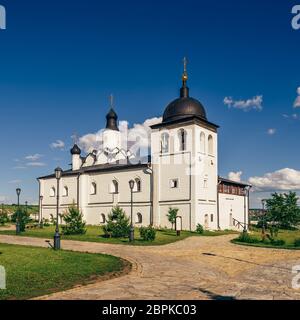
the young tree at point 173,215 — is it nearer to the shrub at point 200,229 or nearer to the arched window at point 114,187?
the shrub at point 200,229

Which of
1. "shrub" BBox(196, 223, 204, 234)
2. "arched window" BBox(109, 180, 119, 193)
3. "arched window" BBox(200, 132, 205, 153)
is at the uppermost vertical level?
"arched window" BBox(200, 132, 205, 153)

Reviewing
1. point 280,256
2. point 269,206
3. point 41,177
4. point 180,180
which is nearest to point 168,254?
point 280,256

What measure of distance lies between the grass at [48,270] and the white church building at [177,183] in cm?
2019

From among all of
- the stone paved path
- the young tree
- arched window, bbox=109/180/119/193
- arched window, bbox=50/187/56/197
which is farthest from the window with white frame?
the stone paved path

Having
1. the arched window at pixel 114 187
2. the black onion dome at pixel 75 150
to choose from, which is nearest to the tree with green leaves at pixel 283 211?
the arched window at pixel 114 187

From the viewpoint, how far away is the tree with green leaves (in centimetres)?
3972

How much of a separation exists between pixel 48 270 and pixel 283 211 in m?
34.5

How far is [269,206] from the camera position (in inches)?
1624

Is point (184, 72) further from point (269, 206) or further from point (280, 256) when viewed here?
point (280, 256)

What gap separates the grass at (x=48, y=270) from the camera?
28.3 feet

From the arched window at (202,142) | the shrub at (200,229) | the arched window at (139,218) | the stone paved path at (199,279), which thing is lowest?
the shrub at (200,229)

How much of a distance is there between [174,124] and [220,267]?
942 inches

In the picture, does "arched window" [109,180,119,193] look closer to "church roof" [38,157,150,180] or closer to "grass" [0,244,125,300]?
"church roof" [38,157,150,180]

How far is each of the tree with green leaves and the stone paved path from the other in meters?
25.5
